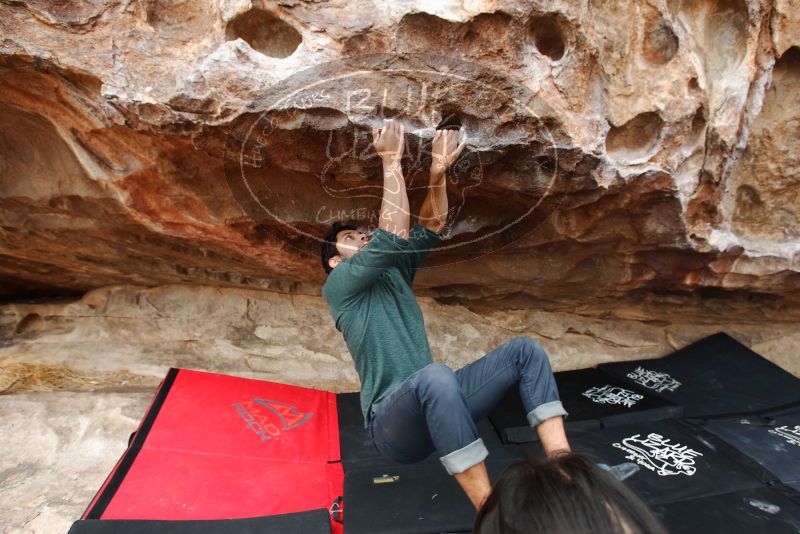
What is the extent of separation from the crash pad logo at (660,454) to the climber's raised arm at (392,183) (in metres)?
1.20

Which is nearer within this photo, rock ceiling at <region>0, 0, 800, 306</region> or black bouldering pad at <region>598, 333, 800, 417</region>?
rock ceiling at <region>0, 0, 800, 306</region>

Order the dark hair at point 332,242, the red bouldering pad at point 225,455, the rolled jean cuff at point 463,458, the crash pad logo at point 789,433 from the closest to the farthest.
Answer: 1. the rolled jean cuff at point 463,458
2. the red bouldering pad at point 225,455
3. the dark hair at point 332,242
4. the crash pad logo at point 789,433

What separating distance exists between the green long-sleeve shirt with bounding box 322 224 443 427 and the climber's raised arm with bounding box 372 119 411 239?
0.05m

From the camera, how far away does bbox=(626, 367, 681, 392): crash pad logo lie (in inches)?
105

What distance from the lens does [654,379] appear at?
2746mm

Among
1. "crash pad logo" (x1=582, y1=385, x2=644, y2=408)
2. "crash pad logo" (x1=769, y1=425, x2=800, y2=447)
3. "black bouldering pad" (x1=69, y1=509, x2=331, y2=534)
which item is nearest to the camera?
"black bouldering pad" (x1=69, y1=509, x2=331, y2=534)

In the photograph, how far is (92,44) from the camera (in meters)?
1.62

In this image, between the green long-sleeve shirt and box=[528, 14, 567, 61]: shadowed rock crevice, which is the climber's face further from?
box=[528, 14, 567, 61]: shadowed rock crevice

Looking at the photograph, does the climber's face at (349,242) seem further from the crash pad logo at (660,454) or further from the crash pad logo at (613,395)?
the crash pad logo at (613,395)

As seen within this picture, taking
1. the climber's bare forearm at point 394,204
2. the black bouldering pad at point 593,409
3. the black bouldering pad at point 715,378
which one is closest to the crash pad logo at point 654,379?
the black bouldering pad at point 715,378

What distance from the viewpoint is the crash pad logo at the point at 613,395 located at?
2461 millimetres

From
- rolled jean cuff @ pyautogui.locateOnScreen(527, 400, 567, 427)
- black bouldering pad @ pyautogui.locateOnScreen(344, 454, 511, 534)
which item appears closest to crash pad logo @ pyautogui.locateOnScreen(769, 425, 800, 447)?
black bouldering pad @ pyautogui.locateOnScreen(344, 454, 511, 534)

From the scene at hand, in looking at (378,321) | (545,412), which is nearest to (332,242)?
(378,321)

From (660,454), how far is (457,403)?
108 cm
